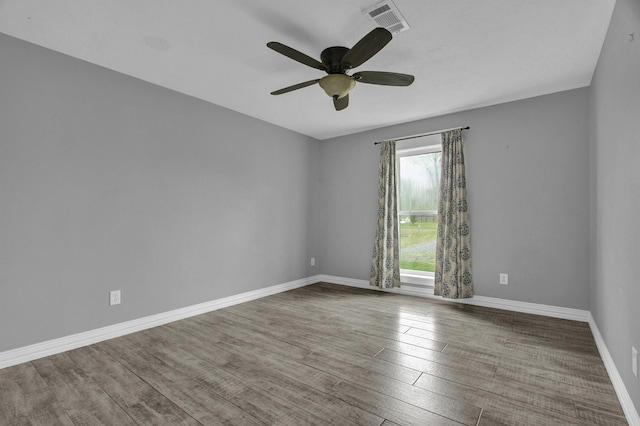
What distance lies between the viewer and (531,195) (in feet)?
11.7

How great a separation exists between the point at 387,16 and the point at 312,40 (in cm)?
61

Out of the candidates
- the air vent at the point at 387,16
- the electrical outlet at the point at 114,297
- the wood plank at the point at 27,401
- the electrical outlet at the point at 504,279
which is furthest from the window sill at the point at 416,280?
the wood plank at the point at 27,401

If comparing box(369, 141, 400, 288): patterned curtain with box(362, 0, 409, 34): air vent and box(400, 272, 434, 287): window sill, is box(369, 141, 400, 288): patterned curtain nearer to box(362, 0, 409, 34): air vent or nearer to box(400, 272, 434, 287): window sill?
box(400, 272, 434, 287): window sill

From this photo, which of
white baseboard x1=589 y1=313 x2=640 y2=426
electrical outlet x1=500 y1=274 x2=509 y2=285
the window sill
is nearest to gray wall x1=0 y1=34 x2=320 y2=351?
the window sill

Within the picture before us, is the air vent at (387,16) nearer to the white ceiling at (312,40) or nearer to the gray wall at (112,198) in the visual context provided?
the white ceiling at (312,40)

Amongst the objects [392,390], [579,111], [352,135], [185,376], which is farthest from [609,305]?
[352,135]

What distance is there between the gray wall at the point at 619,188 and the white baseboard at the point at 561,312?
72 millimetres

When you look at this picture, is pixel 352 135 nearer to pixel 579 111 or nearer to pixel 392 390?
pixel 579 111

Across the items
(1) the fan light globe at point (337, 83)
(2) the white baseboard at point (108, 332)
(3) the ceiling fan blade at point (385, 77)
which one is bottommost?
(2) the white baseboard at point (108, 332)

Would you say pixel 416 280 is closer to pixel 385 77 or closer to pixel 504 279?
pixel 504 279

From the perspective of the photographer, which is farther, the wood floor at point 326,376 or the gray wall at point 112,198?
the gray wall at point 112,198

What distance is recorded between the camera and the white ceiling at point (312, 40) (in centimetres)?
207

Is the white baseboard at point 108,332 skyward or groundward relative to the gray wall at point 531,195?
groundward

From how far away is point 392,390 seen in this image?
197 cm
